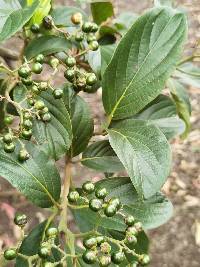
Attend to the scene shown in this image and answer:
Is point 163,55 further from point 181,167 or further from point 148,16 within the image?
point 181,167

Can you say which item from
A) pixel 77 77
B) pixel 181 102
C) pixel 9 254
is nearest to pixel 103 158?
pixel 77 77

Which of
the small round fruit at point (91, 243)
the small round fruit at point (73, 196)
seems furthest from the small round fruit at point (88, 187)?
the small round fruit at point (91, 243)

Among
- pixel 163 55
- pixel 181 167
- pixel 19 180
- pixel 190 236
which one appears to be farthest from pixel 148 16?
pixel 181 167

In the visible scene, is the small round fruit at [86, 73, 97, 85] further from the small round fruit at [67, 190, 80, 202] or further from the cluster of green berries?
A: the small round fruit at [67, 190, 80, 202]

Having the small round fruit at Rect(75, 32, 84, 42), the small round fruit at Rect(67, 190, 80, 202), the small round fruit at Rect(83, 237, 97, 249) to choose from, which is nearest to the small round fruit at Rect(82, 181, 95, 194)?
the small round fruit at Rect(67, 190, 80, 202)

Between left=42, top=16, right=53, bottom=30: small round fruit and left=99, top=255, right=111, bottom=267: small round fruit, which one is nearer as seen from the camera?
left=99, top=255, right=111, bottom=267: small round fruit

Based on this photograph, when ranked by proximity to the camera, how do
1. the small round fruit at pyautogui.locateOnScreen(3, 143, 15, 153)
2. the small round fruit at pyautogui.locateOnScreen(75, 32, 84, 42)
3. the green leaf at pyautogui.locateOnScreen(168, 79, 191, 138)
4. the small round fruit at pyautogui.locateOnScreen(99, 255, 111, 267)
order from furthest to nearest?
the green leaf at pyautogui.locateOnScreen(168, 79, 191, 138) → the small round fruit at pyautogui.locateOnScreen(75, 32, 84, 42) → the small round fruit at pyautogui.locateOnScreen(3, 143, 15, 153) → the small round fruit at pyautogui.locateOnScreen(99, 255, 111, 267)

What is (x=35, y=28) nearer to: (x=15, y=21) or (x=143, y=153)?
(x=15, y=21)

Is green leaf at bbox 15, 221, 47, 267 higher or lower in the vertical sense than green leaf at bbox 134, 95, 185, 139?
lower
